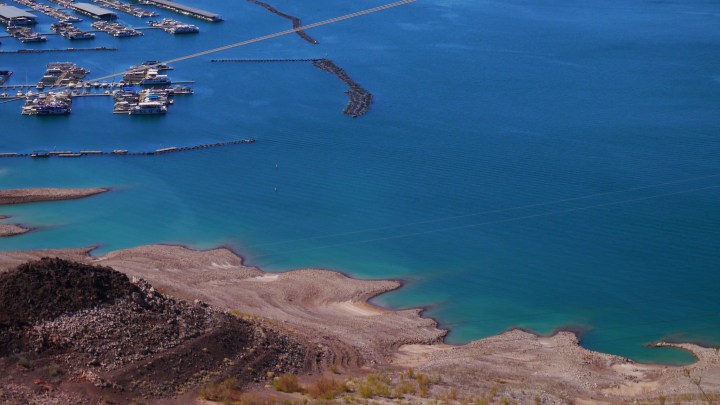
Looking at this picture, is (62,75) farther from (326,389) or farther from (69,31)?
(326,389)

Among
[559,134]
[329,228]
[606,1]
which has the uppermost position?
→ [606,1]

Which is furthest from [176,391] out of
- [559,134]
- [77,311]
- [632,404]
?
[559,134]

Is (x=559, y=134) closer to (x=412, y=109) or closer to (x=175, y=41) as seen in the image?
(x=412, y=109)

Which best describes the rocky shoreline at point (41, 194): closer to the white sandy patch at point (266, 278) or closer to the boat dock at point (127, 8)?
the white sandy patch at point (266, 278)

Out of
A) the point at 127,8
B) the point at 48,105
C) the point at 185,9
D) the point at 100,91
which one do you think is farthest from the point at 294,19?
the point at 48,105

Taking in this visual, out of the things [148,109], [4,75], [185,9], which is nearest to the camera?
[148,109]

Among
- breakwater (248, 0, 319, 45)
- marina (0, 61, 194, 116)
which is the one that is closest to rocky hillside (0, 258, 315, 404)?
marina (0, 61, 194, 116)
